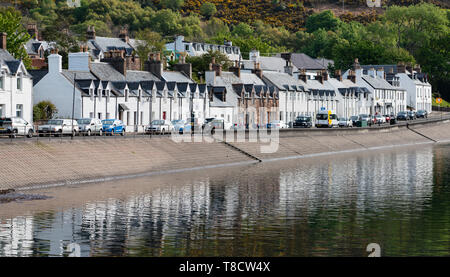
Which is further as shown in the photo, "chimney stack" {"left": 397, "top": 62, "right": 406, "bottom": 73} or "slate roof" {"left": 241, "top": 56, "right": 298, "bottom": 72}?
"chimney stack" {"left": 397, "top": 62, "right": 406, "bottom": 73}

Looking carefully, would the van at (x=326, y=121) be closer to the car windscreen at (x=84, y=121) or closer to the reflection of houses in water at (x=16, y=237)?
the car windscreen at (x=84, y=121)

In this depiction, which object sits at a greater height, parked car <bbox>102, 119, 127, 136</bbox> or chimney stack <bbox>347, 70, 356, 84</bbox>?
chimney stack <bbox>347, 70, 356, 84</bbox>

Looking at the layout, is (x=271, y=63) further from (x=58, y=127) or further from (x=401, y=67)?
(x=58, y=127)

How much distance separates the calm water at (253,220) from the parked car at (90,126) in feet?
53.3

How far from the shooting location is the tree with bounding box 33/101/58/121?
89.5 metres

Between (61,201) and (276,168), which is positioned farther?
(276,168)

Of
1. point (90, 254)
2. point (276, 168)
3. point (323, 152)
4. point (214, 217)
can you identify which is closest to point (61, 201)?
point (214, 217)

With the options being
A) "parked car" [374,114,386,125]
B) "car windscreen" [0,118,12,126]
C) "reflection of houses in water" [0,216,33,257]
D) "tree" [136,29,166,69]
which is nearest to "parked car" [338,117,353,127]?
"parked car" [374,114,386,125]

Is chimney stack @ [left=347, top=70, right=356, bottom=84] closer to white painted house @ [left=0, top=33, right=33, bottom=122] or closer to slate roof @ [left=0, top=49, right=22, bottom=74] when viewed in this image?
white painted house @ [left=0, top=33, right=33, bottom=122]

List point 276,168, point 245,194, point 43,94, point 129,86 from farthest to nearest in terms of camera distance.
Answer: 1. point 129,86
2. point 43,94
3. point 276,168
4. point 245,194

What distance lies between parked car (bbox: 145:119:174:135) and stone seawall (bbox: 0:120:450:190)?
6.87m
